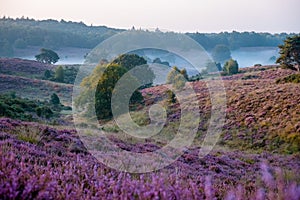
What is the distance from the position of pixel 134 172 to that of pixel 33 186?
287 centimetres

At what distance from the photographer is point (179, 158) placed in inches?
478

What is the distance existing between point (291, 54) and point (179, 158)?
4534 cm

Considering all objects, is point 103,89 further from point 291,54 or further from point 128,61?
point 291,54

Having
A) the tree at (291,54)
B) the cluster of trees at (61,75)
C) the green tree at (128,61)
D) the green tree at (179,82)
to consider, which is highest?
the tree at (291,54)

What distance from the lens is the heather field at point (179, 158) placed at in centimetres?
383

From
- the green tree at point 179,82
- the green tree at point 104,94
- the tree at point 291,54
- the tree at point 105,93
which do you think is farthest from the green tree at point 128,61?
the tree at point 291,54

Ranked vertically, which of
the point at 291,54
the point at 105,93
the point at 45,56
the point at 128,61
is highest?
the point at 291,54

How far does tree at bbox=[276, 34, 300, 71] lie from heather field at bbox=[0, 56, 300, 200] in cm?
492

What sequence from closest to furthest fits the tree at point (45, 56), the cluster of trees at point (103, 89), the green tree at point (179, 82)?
1. the cluster of trees at point (103, 89)
2. the green tree at point (179, 82)
3. the tree at point (45, 56)

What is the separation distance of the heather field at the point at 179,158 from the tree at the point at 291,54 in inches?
194

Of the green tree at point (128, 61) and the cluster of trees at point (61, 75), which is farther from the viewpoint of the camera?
the cluster of trees at point (61, 75)

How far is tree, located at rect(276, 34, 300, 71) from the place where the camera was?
164 feet

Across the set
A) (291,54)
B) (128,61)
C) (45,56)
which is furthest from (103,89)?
(45,56)

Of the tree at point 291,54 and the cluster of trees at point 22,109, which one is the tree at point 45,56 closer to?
the cluster of trees at point 22,109
